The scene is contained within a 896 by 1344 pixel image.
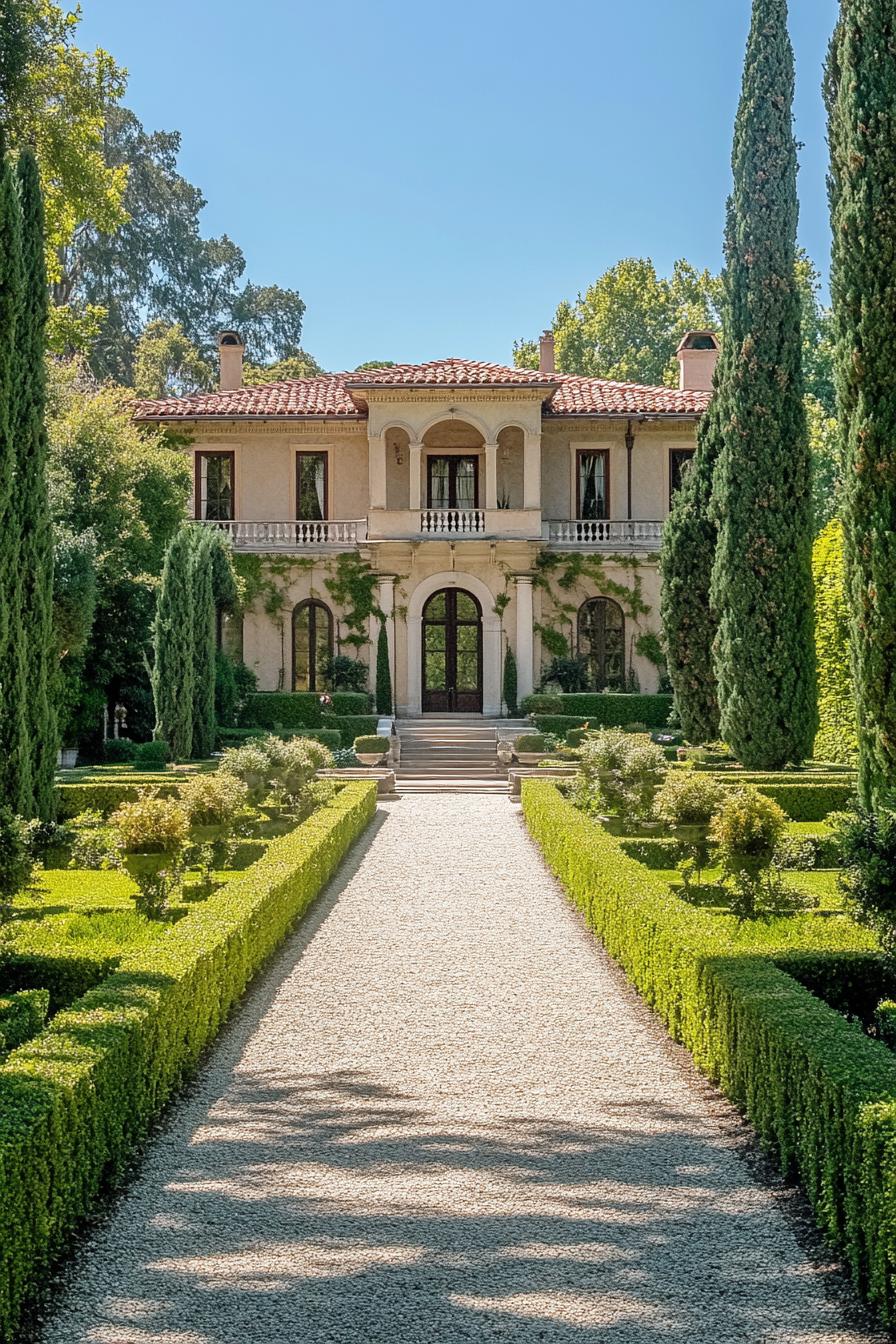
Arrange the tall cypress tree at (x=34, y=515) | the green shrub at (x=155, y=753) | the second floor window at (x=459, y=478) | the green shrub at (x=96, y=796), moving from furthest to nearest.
Answer: 1. the second floor window at (x=459, y=478)
2. the green shrub at (x=155, y=753)
3. the green shrub at (x=96, y=796)
4. the tall cypress tree at (x=34, y=515)

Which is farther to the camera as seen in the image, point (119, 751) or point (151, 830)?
point (119, 751)

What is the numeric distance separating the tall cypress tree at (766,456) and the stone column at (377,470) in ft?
42.2

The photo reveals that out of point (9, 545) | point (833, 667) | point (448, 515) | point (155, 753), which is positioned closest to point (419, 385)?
point (448, 515)

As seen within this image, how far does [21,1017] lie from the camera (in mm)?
6383

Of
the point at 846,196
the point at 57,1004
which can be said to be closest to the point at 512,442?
the point at 846,196

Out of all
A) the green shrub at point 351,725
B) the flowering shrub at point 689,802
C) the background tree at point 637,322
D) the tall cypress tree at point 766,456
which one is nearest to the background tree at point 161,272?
the background tree at point 637,322

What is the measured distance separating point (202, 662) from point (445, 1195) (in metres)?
18.7

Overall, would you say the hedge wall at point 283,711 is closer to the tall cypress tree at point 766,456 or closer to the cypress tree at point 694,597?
the cypress tree at point 694,597

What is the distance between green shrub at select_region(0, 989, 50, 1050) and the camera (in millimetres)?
6203

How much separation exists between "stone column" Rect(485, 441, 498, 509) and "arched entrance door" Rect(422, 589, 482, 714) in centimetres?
232

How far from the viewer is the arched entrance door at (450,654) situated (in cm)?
3203

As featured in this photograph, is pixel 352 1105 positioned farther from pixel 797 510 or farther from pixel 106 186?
pixel 106 186

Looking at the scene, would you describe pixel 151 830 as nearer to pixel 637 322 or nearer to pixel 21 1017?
pixel 21 1017

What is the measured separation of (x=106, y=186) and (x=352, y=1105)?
19251 millimetres
